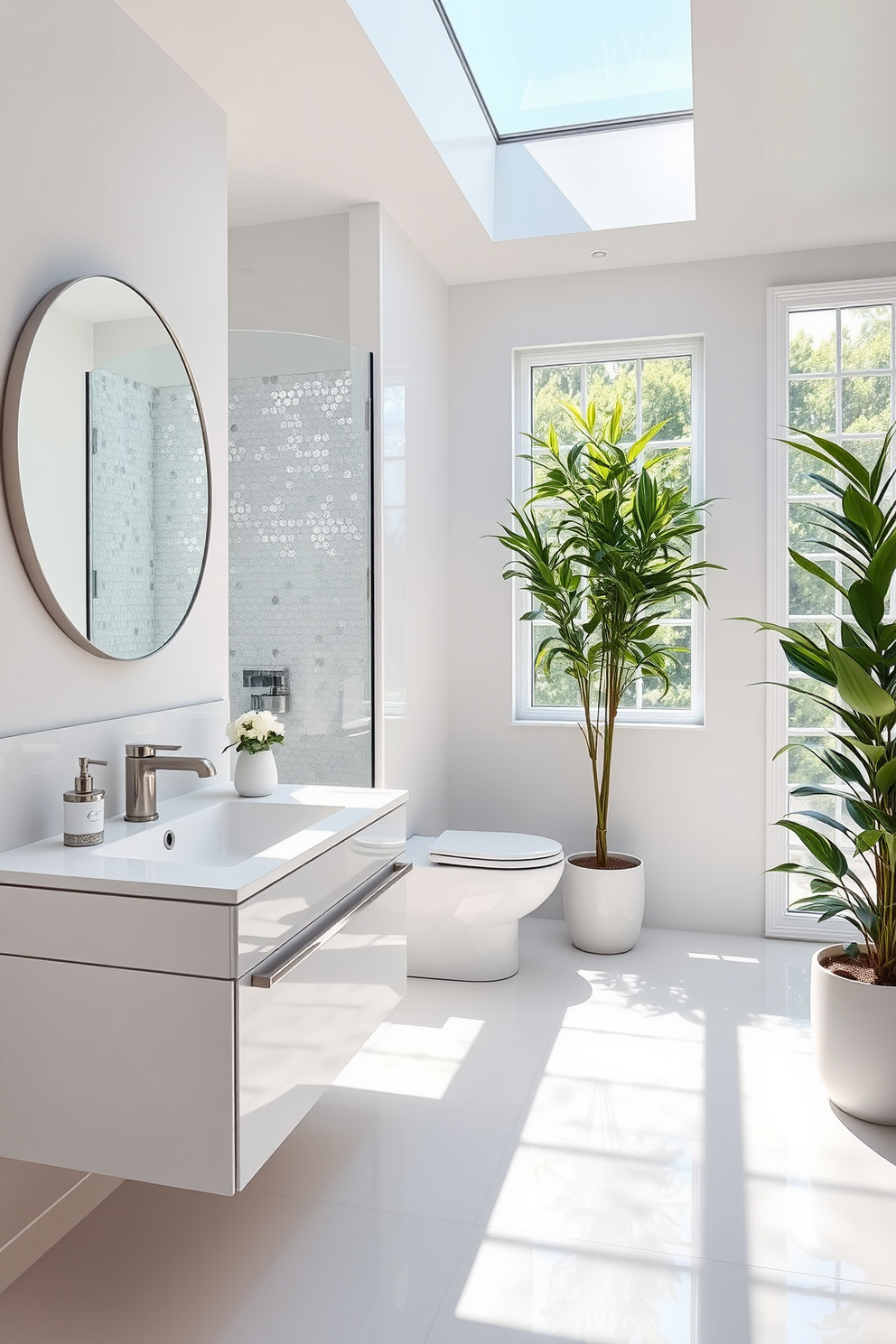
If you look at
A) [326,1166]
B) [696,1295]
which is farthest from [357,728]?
[696,1295]

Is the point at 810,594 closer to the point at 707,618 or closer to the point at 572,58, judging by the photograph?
the point at 707,618

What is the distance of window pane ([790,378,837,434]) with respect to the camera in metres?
3.73

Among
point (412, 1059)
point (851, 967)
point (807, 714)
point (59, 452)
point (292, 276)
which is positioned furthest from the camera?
point (807, 714)

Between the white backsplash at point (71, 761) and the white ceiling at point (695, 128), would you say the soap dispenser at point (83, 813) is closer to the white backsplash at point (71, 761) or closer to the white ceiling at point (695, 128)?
the white backsplash at point (71, 761)

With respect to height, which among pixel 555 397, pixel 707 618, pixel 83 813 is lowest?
pixel 83 813

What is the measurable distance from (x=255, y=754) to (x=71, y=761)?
437 millimetres

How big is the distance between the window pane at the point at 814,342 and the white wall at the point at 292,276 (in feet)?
5.66

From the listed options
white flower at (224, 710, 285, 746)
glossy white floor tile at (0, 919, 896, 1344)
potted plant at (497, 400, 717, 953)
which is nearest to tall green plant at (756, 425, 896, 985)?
glossy white floor tile at (0, 919, 896, 1344)

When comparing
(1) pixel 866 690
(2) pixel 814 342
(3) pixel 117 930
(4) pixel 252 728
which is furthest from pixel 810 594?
(3) pixel 117 930

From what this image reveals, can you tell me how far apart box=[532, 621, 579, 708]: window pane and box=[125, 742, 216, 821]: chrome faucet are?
2.26 m

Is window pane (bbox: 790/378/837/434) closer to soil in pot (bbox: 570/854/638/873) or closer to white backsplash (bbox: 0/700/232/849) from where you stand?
soil in pot (bbox: 570/854/638/873)

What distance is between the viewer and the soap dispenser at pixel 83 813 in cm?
178

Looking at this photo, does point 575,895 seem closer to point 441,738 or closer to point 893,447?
point 441,738

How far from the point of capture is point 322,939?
181 cm
